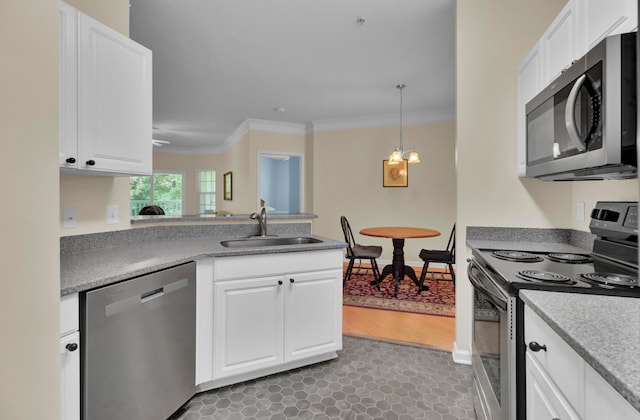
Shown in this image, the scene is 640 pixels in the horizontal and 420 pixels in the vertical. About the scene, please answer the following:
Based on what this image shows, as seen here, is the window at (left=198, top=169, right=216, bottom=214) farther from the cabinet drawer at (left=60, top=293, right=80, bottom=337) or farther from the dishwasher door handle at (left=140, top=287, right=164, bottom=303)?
the cabinet drawer at (left=60, top=293, right=80, bottom=337)

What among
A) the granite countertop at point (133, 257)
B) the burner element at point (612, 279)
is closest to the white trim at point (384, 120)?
the granite countertop at point (133, 257)

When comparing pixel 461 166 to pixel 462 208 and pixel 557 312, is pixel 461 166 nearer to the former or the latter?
pixel 462 208

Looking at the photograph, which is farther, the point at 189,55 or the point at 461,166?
the point at 189,55

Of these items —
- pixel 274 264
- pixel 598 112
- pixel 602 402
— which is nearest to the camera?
pixel 602 402

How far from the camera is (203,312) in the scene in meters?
1.83

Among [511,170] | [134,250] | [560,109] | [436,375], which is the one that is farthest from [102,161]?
[511,170]

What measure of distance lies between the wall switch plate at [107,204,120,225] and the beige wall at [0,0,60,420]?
1.21m

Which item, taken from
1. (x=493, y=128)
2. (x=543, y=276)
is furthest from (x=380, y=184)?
(x=543, y=276)

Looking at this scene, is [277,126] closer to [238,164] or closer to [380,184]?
[238,164]

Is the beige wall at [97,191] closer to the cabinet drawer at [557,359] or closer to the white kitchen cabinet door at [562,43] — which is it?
the cabinet drawer at [557,359]

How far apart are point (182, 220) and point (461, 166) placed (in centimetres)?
208

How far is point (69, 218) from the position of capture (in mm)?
1752

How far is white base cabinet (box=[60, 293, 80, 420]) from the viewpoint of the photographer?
111cm

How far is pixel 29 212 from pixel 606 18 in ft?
6.61
